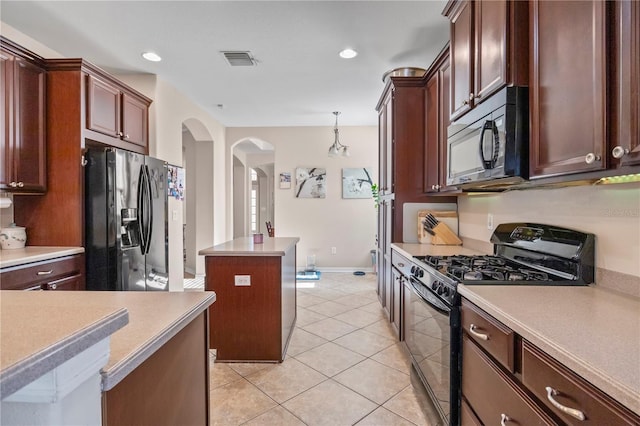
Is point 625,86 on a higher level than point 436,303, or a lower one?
higher

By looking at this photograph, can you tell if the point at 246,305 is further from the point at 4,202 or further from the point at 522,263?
the point at 4,202

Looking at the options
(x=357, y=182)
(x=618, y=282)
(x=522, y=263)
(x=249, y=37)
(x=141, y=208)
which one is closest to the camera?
(x=618, y=282)

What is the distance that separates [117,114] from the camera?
3.09 meters

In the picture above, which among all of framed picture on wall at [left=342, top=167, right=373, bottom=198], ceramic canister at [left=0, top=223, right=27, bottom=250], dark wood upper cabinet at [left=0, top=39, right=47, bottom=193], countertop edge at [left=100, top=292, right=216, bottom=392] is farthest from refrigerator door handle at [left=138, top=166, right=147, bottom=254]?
framed picture on wall at [left=342, top=167, right=373, bottom=198]

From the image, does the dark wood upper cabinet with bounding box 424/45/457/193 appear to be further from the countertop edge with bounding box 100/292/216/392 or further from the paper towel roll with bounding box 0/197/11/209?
the paper towel roll with bounding box 0/197/11/209

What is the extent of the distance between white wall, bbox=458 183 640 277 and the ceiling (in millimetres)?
1545

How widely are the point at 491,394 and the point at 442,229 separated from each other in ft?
5.98

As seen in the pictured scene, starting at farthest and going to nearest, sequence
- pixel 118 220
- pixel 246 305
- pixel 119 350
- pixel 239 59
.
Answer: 1. pixel 239 59
2. pixel 118 220
3. pixel 246 305
4. pixel 119 350

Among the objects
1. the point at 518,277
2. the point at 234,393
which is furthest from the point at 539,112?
the point at 234,393

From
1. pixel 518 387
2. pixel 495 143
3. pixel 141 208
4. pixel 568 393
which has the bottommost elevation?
pixel 518 387

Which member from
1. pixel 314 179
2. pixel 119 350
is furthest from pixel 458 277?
pixel 314 179

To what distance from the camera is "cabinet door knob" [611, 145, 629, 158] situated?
987 mm

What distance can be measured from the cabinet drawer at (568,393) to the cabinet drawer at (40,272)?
2.63m

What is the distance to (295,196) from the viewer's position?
601 cm
